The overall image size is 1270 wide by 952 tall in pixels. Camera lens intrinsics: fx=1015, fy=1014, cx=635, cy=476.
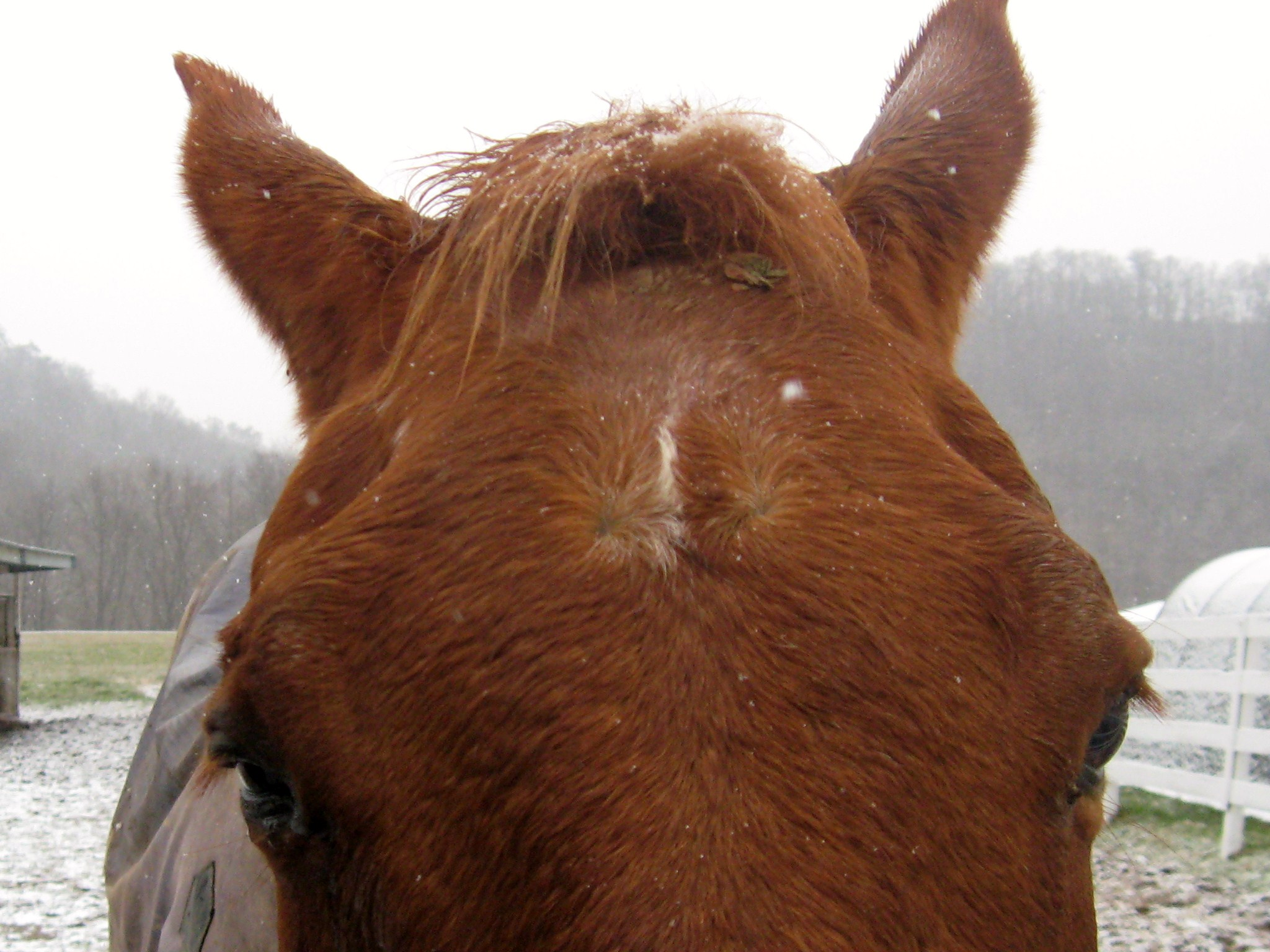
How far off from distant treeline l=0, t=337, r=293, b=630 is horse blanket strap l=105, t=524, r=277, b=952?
1509 inches

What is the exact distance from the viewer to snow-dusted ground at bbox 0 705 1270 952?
552 cm

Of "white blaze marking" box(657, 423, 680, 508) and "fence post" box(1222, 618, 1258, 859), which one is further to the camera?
"fence post" box(1222, 618, 1258, 859)

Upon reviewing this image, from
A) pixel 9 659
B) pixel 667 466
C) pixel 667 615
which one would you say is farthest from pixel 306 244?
pixel 9 659

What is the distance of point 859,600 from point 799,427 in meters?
0.30

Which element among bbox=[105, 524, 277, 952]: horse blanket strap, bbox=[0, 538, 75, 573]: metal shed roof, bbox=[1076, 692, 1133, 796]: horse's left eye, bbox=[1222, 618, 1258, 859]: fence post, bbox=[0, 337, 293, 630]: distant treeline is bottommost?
bbox=[0, 337, 293, 630]: distant treeline

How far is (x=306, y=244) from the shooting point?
2.02 metres

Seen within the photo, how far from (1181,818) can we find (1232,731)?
53.9 inches

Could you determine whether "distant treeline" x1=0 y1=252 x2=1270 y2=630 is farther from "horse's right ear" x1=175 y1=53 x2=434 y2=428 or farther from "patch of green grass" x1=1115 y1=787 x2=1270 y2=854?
"horse's right ear" x1=175 y1=53 x2=434 y2=428

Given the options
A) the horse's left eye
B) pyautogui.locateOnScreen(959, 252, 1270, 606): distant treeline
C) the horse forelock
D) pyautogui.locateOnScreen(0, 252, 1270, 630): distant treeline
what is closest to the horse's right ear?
the horse forelock

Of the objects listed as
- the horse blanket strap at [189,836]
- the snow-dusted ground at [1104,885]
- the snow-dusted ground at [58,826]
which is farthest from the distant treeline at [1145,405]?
the horse blanket strap at [189,836]

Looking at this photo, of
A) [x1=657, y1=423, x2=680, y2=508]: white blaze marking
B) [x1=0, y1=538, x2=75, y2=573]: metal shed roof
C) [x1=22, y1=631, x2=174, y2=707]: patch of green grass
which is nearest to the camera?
[x1=657, y1=423, x2=680, y2=508]: white blaze marking

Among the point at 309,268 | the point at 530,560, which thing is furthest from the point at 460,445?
the point at 309,268

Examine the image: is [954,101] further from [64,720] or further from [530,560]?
[64,720]

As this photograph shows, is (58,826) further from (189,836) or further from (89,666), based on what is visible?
(89,666)
